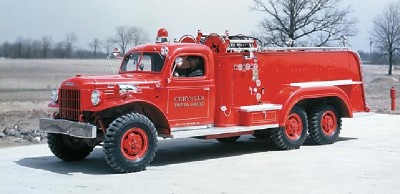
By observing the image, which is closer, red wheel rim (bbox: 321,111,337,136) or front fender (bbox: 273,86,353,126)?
front fender (bbox: 273,86,353,126)

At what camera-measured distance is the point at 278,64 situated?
42.8 feet

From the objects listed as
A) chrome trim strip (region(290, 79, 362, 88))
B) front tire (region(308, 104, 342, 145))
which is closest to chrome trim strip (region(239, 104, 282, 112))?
chrome trim strip (region(290, 79, 362, 88))

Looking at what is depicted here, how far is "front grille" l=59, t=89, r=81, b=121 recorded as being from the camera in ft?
34.4

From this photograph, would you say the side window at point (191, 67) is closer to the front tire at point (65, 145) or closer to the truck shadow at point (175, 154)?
the truck shadow at point (175, 154)

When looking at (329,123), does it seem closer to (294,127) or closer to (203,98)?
(294,127)

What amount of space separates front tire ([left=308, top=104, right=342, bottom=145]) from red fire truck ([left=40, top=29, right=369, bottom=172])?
0.08 ft

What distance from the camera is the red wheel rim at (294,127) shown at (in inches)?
517

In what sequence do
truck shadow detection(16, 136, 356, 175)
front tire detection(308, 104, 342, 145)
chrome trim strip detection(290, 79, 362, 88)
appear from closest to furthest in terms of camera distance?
truck shadow detection(16, 136, 356, 175) < chrome trim strip detection(290, 79, 362, 88) < front tire detection(308, 104, 342, 145)

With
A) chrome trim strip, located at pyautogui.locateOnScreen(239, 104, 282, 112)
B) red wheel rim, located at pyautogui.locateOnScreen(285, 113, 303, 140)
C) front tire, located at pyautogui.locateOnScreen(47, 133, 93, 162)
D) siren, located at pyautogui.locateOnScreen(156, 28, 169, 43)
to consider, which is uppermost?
siren, located at pyautogui.locateOnScreen(156, 28, 169, 43)

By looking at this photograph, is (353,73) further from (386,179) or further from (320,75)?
(386,179)

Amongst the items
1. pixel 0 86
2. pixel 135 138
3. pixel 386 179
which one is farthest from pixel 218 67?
pixel 0 86

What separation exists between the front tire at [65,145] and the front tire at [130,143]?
1555 mm

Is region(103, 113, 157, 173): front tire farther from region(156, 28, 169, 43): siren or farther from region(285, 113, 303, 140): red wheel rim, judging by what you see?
region(285, 113, 303, 140): red wheel rim

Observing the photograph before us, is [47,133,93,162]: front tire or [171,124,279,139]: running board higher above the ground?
[171,124,279,139]: running board
